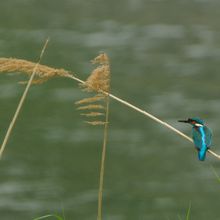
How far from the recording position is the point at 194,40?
10227mm

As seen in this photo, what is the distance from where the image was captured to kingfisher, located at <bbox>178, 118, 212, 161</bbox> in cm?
276

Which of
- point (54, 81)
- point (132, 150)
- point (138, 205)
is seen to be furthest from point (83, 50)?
point (138, 205)

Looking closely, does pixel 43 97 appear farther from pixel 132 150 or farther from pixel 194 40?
pixel 194 40

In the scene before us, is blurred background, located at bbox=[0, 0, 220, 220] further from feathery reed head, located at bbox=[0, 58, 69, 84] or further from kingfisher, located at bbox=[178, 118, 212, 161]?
feathery reed head, located at bbox=[0, 58, 69, 84]

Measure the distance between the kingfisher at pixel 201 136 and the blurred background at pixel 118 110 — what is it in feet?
13.2

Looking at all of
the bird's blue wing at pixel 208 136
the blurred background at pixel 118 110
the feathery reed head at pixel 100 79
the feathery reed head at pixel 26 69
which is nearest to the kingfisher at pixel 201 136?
the bird's blue wing at pixel 208 136

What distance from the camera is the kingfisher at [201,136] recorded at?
2.76 meters

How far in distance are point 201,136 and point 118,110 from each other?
18.8 ft

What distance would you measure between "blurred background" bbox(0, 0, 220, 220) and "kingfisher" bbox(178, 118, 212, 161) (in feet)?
13.2

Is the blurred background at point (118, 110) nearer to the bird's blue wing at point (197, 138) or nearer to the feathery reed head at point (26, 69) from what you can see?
the bird's blue wing at point (197, 138)

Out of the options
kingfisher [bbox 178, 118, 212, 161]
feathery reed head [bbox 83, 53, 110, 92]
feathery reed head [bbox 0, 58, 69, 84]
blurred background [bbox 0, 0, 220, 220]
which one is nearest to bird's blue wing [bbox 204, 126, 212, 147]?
kingfisher [bbox 178, 118, 212, 161]

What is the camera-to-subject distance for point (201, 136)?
289 centimetres

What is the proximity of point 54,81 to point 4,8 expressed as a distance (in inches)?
71.5

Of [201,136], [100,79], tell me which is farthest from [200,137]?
[100,79]
